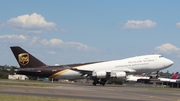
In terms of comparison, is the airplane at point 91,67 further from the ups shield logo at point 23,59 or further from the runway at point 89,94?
the runway at point 89,94

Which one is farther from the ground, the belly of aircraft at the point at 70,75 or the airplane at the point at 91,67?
the airplane at the point at 91,67

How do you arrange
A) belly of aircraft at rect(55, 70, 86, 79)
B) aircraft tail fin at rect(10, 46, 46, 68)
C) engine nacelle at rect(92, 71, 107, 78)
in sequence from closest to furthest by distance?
1. engine nacelle at rect(92, 71, 107, 78)
2. aircraft tail fin at rect(10, 46, 46, 68)
3. belly of aircraft at rect(55, 70, 86, 79)

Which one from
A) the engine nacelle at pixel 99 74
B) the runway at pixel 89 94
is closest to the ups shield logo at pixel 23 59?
the engine nacelle at pixel 99 74

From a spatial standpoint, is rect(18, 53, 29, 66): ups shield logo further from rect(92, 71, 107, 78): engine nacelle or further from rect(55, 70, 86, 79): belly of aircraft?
rect(92, 71, 107, 78): engine nacelle

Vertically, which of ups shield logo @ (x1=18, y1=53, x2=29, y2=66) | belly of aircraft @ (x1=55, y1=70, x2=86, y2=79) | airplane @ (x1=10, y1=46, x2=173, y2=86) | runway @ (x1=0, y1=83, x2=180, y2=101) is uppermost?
ups shield logo @ (x1=18, y1=53, x2=29, y2=66)

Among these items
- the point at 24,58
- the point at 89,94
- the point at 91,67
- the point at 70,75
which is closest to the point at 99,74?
the point at 91,67

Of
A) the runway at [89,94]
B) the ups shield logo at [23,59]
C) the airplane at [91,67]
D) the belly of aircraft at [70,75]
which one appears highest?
the ups shield logo at [23,59]

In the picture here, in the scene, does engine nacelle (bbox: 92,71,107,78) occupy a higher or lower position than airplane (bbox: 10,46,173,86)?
lower

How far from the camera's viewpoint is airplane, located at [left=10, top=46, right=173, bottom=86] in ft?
219

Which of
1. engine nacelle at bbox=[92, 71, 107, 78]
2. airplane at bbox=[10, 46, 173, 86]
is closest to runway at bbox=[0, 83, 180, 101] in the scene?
engine nacelle at bbox=[92, 71, 107, 78]

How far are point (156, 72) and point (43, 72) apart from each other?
19111 mm

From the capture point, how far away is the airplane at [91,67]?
66.8 meters

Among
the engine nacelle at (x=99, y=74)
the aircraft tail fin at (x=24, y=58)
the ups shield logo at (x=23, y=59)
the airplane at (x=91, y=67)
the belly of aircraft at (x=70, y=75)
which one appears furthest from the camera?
the belly of aircraft at (x=70, y=75)

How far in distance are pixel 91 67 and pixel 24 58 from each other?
11.1 m
